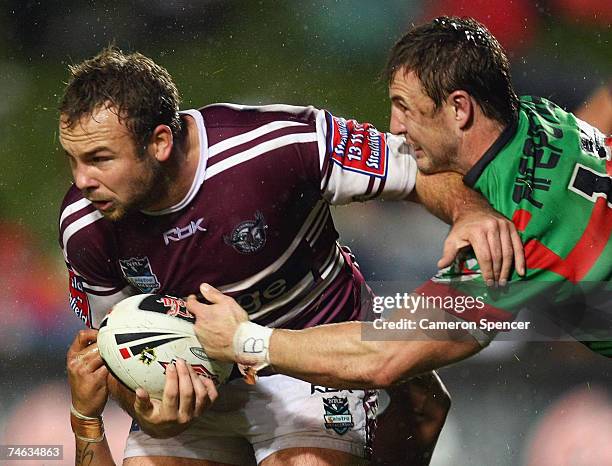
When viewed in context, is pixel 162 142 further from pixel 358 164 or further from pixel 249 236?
pixel 358 164

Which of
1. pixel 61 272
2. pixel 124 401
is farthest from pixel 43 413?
pixel 124 401

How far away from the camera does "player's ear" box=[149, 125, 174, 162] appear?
1586mm

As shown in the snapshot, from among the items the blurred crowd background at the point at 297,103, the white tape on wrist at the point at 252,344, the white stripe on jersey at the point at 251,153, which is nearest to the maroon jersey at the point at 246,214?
the white stripe on jersey at the point at 251,153

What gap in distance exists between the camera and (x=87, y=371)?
1720 millimetres

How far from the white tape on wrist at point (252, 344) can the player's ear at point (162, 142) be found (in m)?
0.30

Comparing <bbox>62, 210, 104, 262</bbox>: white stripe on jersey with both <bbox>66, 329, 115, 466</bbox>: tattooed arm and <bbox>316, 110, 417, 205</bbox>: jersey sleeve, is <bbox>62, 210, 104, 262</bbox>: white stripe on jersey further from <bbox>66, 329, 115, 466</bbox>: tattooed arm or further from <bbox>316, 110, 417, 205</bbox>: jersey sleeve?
<bbox>316, 110, 417, 205</bbox>: jersey sleeve

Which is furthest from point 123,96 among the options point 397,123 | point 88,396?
point 88,396

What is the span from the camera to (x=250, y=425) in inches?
67.8

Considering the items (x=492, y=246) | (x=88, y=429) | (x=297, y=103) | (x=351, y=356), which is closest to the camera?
(x=492, y=246)

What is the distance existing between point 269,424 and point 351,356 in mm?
238

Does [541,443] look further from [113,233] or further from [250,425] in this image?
[113,233]

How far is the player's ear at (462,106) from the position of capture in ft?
5.08

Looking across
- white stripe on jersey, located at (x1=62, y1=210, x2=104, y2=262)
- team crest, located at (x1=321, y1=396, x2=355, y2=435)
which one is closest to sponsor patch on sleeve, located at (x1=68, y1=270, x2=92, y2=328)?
white stripe on jersey, located at (x1=62, y1=210, x2=104, y2=262)

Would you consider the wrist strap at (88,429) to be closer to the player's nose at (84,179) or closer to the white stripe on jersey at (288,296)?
the white stripe on jersey at (288,296)
